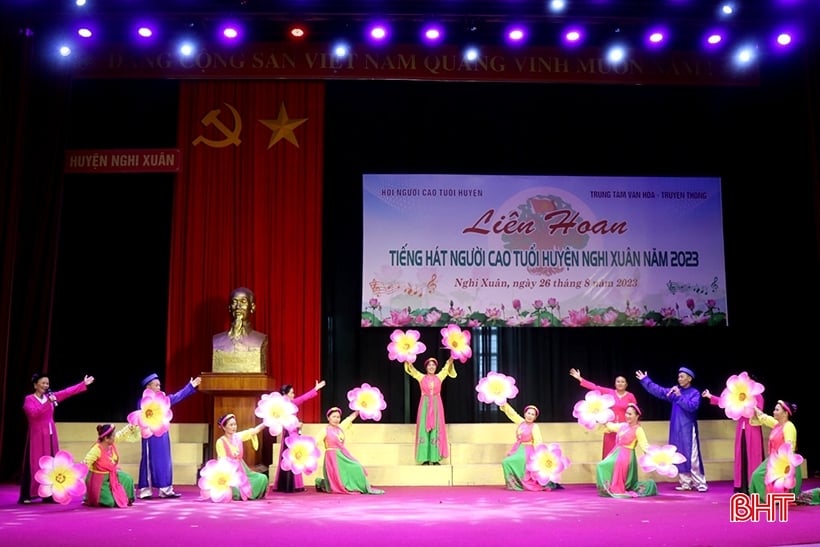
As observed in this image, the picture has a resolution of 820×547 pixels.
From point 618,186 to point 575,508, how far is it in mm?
4640

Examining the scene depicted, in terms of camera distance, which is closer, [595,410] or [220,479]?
[220,479]

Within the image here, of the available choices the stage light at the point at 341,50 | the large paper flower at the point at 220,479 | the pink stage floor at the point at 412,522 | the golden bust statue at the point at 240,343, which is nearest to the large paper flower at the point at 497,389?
the pink stage floor at the point at 412,522

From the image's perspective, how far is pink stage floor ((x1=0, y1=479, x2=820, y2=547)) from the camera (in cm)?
471

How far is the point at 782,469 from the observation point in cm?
625

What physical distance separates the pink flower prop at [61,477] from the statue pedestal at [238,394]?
1921 mm

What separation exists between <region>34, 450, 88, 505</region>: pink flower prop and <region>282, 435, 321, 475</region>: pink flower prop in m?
1.63

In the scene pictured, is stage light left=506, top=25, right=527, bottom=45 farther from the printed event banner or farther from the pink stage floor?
the pink stage floor

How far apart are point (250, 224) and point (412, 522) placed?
16.4ft

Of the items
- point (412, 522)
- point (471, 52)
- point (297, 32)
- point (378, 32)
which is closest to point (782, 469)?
point (412, 522)

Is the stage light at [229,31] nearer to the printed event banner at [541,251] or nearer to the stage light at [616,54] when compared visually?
the printed event banner at [541,251]

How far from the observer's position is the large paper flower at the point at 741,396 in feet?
23.4

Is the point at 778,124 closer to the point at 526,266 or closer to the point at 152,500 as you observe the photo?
the point at 526,266

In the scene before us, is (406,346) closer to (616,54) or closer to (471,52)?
(471,52)

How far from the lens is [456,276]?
31.0 ft
